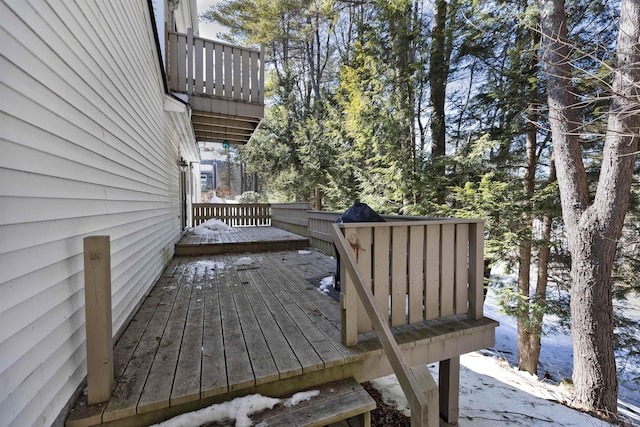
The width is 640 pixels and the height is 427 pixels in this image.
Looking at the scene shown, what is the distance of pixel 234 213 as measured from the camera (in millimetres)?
10258

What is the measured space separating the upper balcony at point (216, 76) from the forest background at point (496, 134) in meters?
2.58

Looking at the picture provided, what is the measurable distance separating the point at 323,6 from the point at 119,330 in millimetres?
12591

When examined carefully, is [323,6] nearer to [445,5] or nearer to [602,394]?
[445,5]

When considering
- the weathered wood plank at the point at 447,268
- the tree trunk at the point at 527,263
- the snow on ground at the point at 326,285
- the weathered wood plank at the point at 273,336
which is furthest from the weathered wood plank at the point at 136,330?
the tree trunk at the point at 527,263

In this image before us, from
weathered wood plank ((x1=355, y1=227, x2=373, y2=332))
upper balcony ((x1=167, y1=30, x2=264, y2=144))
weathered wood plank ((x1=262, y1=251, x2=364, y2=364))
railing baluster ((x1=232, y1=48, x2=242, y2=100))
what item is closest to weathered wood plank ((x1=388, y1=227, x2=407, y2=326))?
weathered wood plank ((x1=355, y1=227, x2=373, y2=332))

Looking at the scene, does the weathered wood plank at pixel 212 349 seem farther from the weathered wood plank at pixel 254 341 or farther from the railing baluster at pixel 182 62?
the railing baluster at pixel 182 62

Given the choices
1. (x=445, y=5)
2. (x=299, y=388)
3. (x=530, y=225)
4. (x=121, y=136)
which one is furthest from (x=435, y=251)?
(x=445, y=5)

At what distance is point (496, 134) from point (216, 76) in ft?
19.2

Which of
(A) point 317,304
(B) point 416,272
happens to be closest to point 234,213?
(A) point 317,304

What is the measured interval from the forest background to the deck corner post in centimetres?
462

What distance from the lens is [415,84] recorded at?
7305 millimetres

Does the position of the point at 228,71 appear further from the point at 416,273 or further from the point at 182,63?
the point at 416,273

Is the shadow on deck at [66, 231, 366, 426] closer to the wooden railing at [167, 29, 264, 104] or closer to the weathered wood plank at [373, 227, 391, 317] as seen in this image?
the weathered wood plank at [373, 227, 391, 317]

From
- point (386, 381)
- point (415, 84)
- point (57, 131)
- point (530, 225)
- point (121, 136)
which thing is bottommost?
point (386, 381)
